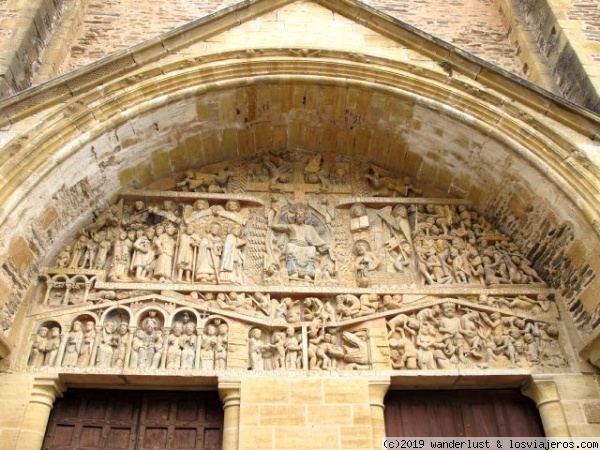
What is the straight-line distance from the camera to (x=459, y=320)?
5.94 m

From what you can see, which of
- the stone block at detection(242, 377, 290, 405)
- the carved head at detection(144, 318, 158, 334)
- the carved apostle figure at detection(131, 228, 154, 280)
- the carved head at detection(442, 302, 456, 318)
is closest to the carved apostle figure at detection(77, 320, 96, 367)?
the carved head at detection(144, 318, 158, 334)

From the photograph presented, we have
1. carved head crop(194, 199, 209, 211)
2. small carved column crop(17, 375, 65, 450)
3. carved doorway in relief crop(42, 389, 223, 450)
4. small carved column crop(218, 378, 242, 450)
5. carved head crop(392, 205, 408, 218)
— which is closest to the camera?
small carved column crop(17, 375, 65, 450)

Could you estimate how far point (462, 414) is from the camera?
5605 mm

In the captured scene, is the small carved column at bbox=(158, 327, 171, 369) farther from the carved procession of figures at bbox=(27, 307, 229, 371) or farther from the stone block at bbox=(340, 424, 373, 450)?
the stone block at bbox=(340, 424, 373, 450)

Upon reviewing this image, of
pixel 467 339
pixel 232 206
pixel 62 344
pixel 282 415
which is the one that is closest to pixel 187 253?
pixel 232 206

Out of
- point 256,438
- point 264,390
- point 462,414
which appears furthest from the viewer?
point 462,414

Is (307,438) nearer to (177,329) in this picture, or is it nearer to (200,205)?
(177,329)

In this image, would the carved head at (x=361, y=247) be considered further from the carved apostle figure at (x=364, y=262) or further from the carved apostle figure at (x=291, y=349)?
the carved apostle figure at (x=291, y=349)

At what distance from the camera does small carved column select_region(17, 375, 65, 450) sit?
4.91 meters

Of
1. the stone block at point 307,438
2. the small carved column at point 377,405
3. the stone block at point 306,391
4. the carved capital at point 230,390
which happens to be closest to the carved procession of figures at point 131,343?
the carved capital at point 230,390

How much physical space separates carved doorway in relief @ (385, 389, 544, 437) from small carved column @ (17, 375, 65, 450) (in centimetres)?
308

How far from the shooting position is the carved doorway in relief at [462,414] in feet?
18.1

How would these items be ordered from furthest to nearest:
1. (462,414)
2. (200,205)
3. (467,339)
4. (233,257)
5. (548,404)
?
(200,205) → (233,257) → (467,339) → (462,414) → (548,404)

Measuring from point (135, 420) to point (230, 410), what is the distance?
37.5 inches
